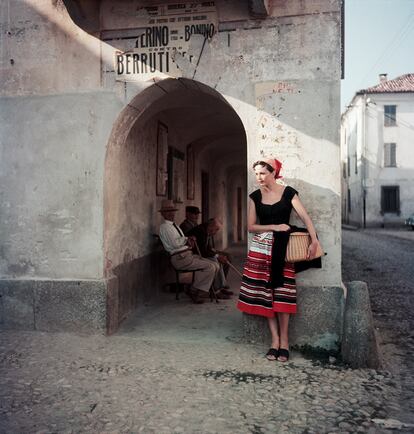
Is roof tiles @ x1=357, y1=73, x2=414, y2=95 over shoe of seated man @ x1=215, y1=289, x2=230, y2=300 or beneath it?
over

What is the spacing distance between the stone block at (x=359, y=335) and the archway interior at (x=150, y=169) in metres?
2.51

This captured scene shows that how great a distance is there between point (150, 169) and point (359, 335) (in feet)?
13.3

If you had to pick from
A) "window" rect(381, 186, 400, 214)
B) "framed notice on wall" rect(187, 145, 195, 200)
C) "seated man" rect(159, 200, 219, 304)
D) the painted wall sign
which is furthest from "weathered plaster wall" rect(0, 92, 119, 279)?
"window" rect(381, 186, 400, 214)

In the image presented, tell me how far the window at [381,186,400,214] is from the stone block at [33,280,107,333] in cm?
2858

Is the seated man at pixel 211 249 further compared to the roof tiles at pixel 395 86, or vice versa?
→ the roof tiles at pixel 395 86

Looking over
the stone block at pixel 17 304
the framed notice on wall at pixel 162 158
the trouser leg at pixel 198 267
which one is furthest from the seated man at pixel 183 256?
the stone block at pixel 17 304

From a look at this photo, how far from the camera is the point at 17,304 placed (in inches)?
197

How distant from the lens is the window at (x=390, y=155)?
3006 centimetres

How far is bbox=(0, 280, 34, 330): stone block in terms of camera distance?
4.99 meters

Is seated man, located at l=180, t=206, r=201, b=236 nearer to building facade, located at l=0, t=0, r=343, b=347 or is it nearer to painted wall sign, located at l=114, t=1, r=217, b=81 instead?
building facade, located at l=0, t=0, r=343, b=347

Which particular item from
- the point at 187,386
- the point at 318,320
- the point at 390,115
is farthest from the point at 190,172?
the point at 390,115

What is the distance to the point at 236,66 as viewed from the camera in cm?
462

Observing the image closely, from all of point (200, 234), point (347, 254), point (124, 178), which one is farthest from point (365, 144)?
point (124, 178)

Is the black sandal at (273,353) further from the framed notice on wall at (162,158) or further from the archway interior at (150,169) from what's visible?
the framed notice on wall at (162,158)
